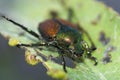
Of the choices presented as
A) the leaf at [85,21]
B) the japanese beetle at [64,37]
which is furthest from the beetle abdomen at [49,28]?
the leaf at [85,21]

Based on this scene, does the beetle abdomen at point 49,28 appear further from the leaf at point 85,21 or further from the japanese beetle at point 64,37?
the leaf at point 85,21

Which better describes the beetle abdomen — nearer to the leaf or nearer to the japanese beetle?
the japanese beetle

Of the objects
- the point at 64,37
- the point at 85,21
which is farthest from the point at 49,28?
the point at 85,21

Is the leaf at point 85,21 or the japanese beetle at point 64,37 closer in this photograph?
the leaf at point 85,21

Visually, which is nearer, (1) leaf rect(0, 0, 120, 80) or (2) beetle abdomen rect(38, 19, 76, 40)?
(1) leaf rect(0, 0, 120, 80)

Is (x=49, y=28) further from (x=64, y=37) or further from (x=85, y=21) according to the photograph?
(x=85, y=21)

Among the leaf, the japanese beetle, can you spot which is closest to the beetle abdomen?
the japanese beetle
